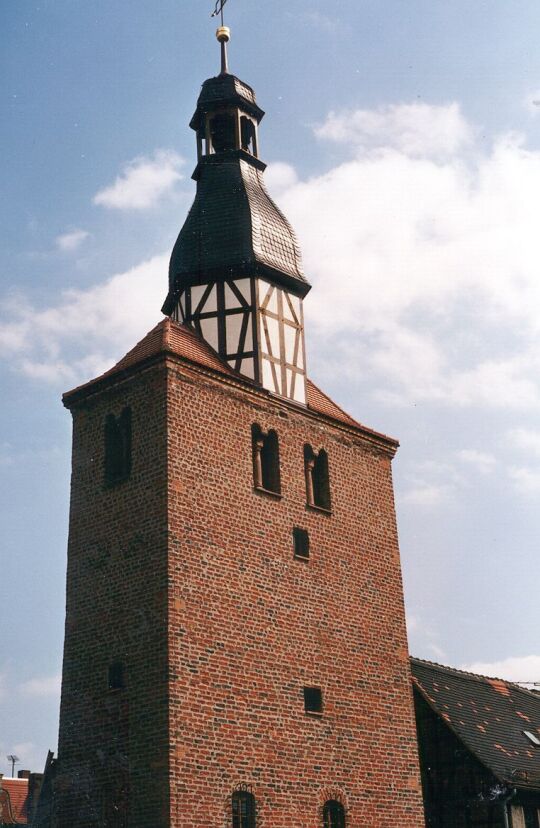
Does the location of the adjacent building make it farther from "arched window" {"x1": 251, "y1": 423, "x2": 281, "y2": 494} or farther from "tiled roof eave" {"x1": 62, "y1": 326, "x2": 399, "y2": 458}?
"arched window" {"x1": 251, "y1": 423, "x2": 281, "y2": 494}

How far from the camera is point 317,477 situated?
22547 millimetres

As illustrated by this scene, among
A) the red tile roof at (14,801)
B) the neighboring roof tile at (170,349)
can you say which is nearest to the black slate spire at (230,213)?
the neighboring roof tile at (170,349)

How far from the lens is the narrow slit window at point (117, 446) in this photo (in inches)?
797

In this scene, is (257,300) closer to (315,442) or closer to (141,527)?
(315,442)

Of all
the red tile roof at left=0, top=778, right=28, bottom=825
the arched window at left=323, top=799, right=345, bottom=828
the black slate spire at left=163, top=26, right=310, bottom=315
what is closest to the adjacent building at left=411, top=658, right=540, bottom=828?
the arched window at left=323, top=799, right=345, bottom=828

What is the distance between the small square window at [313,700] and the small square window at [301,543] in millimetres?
2571

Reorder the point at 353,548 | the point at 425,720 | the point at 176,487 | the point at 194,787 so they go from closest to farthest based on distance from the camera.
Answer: the point at 194,787
the point at 176,487
the point at 353,548
the point at 425,720

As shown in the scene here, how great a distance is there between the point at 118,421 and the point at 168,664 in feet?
17.8

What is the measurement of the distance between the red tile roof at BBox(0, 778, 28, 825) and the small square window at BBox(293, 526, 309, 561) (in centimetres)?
2482

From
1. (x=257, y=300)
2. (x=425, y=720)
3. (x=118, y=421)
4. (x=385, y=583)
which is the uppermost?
(x=257, y=300)

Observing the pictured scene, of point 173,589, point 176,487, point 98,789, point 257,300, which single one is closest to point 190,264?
point 257,300

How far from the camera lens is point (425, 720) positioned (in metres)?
24.7

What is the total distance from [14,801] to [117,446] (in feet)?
102

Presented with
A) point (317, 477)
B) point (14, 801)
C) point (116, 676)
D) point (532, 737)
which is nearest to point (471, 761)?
point (532, 737)
